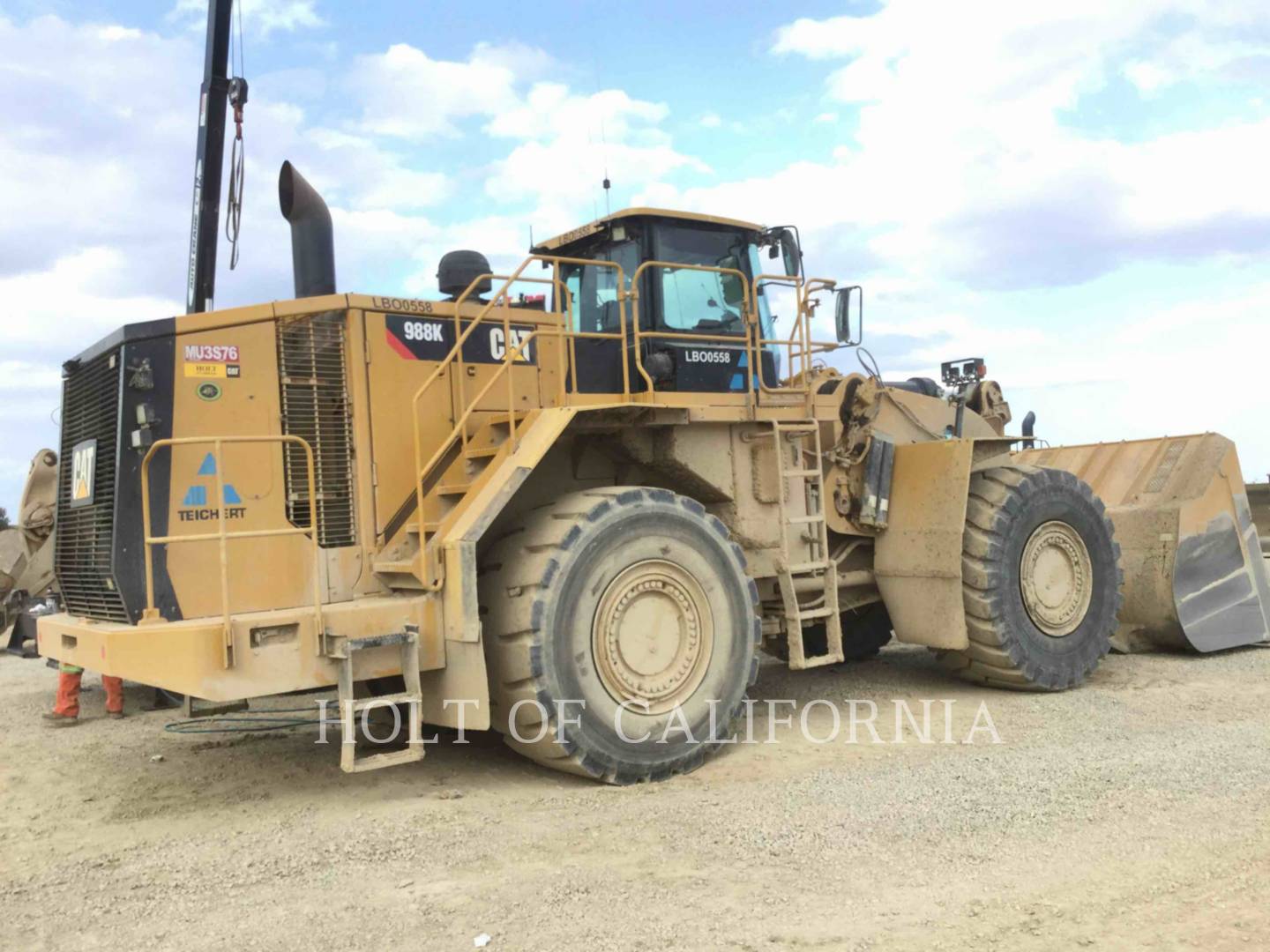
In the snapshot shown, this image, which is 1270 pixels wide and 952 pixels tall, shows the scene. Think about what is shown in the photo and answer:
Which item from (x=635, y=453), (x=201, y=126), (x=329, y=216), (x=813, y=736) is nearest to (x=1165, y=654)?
(x=813, y=736)

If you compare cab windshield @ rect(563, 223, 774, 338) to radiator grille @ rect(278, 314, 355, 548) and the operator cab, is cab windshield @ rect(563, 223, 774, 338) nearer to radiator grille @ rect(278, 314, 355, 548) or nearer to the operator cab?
the operator cab

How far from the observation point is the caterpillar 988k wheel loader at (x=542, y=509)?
18.4 ft

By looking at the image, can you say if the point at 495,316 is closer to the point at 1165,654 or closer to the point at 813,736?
the point at 813,736

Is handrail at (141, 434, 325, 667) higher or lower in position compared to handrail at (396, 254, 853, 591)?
lower

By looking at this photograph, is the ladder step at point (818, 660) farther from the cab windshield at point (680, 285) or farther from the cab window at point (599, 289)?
the cab window at point (599, 289)

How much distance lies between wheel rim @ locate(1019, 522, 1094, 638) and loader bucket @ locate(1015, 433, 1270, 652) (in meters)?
1.29

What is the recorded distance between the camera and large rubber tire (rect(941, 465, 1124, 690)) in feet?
25.2

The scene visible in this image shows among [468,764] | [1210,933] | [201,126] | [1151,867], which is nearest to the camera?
[1210,933]

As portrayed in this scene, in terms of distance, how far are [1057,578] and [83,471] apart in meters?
6.63

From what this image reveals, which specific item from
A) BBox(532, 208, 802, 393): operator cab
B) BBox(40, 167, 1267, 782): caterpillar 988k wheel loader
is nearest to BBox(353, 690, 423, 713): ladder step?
BBox(40, 167, 1267, 782): caterpillar 988k wheel loader

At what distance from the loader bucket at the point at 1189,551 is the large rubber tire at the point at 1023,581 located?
920 mm

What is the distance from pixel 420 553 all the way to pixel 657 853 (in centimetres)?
202

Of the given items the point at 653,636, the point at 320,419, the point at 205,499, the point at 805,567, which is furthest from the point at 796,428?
the point at 205,499

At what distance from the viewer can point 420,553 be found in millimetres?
5742
